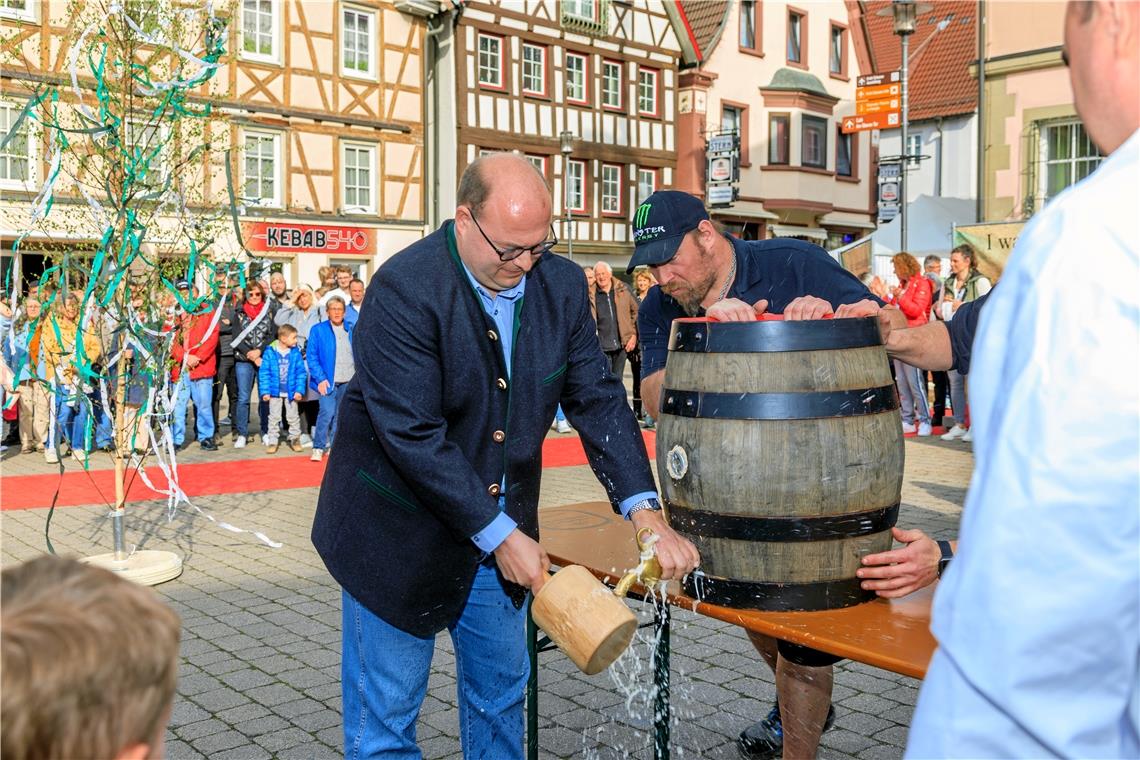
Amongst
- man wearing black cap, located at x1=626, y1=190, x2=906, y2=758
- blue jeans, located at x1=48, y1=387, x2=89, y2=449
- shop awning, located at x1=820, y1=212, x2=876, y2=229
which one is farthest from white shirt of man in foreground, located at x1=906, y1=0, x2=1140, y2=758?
shop awning, located at x1=820, y1=212, x2=876, y2=229

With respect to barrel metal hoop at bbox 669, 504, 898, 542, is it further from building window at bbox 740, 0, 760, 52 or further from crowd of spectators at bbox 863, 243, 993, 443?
building window at bbox 740, 0, 760, 52

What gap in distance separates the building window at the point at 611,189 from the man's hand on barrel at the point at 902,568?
2492 centimetres

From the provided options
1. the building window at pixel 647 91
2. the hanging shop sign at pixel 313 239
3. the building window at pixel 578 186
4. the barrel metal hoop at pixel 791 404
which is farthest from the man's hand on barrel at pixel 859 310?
the building window at pixel 647 91

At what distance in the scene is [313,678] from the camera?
4.43 m

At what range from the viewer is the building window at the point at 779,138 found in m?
30.8

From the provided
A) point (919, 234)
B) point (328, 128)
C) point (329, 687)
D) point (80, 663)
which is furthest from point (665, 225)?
point (328, 128)

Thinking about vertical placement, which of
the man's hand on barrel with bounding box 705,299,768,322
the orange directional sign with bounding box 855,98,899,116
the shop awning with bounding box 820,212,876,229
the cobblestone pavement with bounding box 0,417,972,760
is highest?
the orange directional sign with bounding box 855,98,899,116

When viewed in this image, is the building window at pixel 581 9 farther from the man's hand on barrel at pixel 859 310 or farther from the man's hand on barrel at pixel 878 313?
the man's hand on barrel at pixel 859 310

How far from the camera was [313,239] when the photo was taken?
2212cm

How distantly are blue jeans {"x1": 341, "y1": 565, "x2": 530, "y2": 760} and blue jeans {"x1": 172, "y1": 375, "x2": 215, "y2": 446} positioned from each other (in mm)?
8841

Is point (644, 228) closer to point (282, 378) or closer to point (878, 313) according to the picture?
point (878, 313)

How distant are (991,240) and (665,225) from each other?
11.7 meters

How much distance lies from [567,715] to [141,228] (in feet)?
12.0

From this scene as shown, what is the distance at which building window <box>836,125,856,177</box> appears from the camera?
32.7 metres
